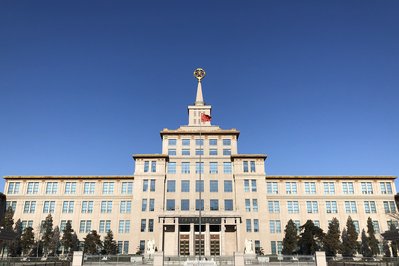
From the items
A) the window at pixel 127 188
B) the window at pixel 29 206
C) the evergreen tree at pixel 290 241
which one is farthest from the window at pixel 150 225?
the evergreen tree at pixel 290 241

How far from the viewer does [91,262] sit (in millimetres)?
38688

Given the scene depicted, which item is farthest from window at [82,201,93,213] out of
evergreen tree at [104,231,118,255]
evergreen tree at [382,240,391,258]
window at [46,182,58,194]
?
evergreen tree at [382,240,391,258]

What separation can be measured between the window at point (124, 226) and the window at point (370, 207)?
136 ft

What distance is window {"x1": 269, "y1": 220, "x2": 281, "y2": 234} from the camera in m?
59.0

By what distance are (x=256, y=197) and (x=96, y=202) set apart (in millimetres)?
28199

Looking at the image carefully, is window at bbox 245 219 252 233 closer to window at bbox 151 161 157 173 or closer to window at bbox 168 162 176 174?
window at bbox 168 162 176 174

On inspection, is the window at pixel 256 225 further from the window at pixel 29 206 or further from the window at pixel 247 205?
the window at pixel 29 206

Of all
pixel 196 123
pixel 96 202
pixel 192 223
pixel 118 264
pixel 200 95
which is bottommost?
pixel 118 264

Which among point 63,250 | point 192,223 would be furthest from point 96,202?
point 192,223

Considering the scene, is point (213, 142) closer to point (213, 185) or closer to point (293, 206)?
point (213, 185)

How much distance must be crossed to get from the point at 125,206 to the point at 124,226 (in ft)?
11.6

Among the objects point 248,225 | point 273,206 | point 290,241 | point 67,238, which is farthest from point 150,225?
point 290,241

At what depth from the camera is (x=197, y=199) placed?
5984cm

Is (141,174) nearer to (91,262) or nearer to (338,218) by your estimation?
(91,262)
